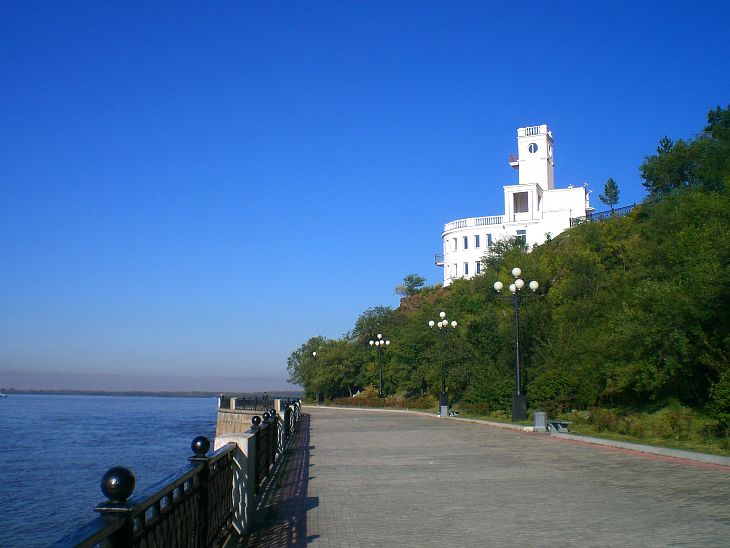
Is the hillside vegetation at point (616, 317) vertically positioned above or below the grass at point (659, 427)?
above

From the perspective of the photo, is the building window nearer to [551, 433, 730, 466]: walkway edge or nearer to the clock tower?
the clock tower

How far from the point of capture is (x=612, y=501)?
1072 centimetres

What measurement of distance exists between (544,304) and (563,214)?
33.1 meters

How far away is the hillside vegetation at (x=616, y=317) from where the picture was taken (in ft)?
74.8

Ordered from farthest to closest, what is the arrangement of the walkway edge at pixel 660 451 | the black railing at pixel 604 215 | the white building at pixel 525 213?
the white building at pixel 525 213, the black railing at pixel 604 215, the walkway edge at pixel 660 451

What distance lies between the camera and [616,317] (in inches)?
1049

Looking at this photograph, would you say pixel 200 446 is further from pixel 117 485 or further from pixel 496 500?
pixel 496 500

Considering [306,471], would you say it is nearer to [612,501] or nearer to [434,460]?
[434,460]

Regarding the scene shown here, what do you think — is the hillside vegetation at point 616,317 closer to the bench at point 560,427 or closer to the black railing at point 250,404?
the bench at point 560,427

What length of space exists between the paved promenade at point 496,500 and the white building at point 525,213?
52.9m

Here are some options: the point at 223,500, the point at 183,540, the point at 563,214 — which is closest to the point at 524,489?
the point at 223,500

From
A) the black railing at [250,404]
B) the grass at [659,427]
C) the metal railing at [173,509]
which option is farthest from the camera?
the black railing at [250,404]

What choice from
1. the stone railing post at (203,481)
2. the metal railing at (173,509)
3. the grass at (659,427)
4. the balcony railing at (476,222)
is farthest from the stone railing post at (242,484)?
the balcony railing at (476,222)

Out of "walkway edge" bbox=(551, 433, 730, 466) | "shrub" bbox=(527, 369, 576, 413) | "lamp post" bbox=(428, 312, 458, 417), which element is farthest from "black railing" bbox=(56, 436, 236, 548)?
"lamp post" bbox=(428, 312, 458, 417)
